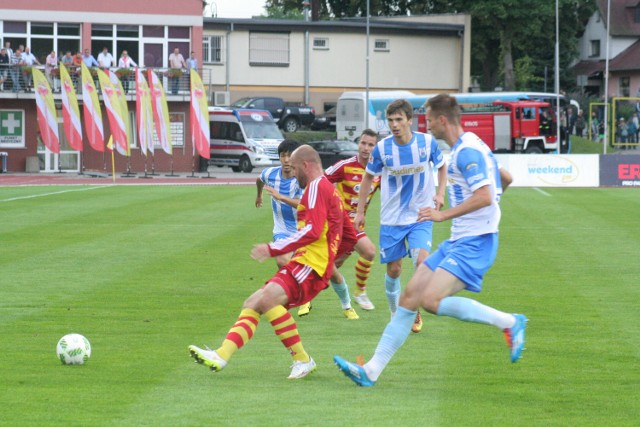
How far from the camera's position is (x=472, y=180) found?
8.07 m

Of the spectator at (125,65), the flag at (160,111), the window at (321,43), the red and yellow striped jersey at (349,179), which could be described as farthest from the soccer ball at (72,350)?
the window at (321,43)

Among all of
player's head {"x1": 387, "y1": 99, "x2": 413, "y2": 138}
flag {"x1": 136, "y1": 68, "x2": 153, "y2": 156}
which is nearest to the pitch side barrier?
flag {"x1": 136, "y1": 68, "x2": 153, "y2": 156}

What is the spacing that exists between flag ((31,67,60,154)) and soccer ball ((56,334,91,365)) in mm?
35157

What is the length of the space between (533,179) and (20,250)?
23.6m

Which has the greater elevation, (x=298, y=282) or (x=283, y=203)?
(x=283, y=203)

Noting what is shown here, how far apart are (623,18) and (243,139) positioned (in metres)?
42.5

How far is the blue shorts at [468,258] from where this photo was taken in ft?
26.4

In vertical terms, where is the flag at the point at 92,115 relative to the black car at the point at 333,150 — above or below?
above

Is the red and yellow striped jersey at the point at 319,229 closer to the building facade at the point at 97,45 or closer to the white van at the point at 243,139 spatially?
the building facade at the point at 97,45

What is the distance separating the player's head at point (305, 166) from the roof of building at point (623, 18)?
77892 millimetres

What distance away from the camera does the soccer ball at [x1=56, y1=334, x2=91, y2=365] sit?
29.1 ft

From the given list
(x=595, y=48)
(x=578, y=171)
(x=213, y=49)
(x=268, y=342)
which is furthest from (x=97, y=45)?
(x=595, y=48)

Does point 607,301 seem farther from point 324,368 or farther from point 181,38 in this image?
point 181,38

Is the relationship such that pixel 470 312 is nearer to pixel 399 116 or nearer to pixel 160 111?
pixel 399 116
